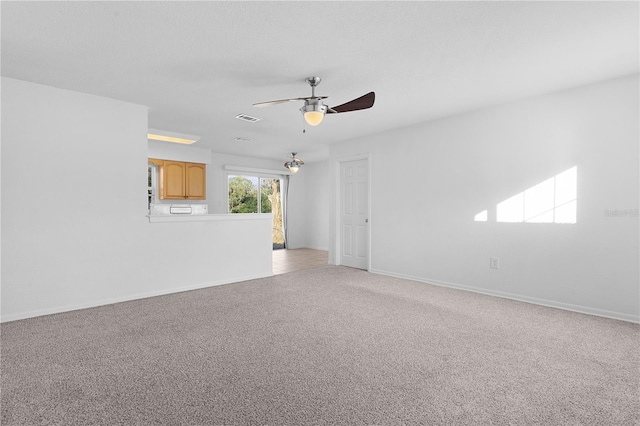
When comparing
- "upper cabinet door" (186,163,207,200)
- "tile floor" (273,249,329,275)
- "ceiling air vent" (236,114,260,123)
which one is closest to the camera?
"ceiling air vent" (236,114,260,123)

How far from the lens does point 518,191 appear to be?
385cm

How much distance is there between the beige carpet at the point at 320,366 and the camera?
5.56ft

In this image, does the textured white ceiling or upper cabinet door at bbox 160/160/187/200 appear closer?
the textured white ceiling

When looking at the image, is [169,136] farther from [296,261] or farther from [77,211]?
[296,261]

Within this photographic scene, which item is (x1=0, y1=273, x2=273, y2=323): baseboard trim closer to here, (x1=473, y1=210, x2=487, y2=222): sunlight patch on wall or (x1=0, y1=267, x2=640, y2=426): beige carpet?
(x1=0, y1=267, x2=640, y2=426): beige carpet

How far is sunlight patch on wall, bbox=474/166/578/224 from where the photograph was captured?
11.3 feet

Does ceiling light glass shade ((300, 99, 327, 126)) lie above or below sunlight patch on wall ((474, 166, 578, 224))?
above

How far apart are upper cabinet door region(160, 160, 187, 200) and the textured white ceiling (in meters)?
2.79

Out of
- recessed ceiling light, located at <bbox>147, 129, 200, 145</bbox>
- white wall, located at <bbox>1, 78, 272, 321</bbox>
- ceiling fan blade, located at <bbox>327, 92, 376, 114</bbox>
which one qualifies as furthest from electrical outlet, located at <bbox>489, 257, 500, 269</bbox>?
recessed ceiling light, located at <bbox>147, 129, 200, 145</bbox>

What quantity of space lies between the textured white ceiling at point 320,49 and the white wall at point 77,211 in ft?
1.01

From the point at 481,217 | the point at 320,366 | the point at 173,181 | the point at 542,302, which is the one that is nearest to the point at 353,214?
the point at 481,217

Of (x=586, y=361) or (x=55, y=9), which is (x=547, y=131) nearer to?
(x=586, y=361)

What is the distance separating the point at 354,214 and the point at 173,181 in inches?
149

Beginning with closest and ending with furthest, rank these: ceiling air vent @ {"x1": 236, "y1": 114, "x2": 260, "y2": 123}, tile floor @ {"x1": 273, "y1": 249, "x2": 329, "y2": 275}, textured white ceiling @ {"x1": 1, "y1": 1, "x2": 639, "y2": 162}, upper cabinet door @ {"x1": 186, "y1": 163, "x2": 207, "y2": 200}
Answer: textured white ceiling @ {"x1": 1, "y1": 1, "x2": 639, "y2": 162} → ceiling air vent @ {"x1": 236, "y1": 114, "x2": 260, "y2": 123} → tile floor @ {"x1": 273, "y1": 249, "x2": 329, "y2": 275} → upper cabinet door @ {"x1": 186, "y1": 163, "x2": 207, "y2": 200}
